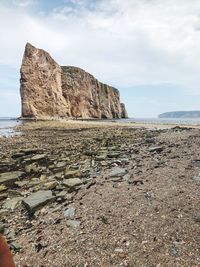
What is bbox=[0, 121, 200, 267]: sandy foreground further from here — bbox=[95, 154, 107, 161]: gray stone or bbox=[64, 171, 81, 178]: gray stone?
bbox=[95, 154, 107, 161]: gray stone

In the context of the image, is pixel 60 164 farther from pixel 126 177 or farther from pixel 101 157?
pixel 126 177

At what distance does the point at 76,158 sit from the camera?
14.1 meters

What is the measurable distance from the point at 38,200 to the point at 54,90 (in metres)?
94.0

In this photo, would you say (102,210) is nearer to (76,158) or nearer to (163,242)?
(163,242)

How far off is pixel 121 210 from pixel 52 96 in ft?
308

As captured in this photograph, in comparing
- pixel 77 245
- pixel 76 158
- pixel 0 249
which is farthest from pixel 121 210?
pixel 76 158

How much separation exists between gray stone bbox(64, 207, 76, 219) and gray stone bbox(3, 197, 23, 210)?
1683mm

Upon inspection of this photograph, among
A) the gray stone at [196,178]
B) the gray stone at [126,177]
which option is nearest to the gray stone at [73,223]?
the gray stone at [126,177]

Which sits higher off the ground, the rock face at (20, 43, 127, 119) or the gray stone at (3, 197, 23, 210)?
the rock face at (20, 43, 127, 119)

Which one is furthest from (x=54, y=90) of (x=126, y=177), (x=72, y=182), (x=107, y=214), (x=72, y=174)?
(x=107, y=214)

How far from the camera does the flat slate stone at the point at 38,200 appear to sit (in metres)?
7.55

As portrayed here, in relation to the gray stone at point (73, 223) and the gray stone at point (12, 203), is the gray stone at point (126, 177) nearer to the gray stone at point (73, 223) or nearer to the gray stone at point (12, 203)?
the gray stone at point (73, 223)

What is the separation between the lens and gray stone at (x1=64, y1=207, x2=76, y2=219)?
273 inches

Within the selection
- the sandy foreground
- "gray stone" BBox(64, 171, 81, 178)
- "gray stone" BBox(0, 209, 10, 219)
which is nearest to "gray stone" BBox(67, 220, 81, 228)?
the sandy foreground
